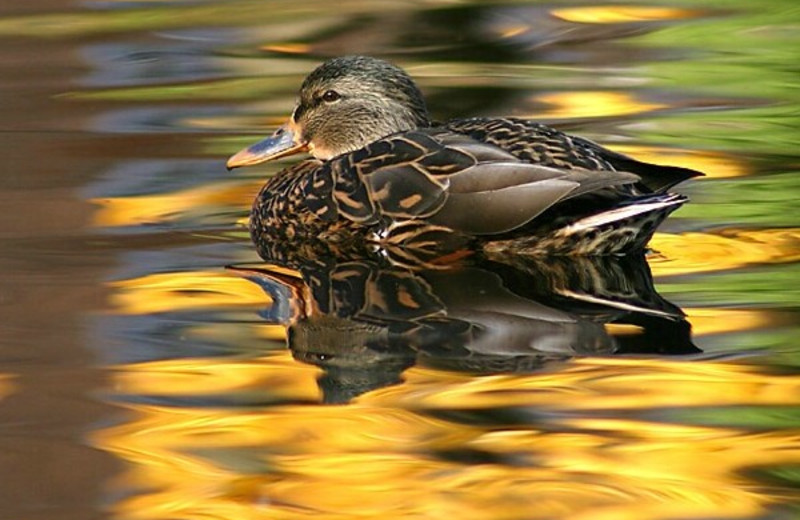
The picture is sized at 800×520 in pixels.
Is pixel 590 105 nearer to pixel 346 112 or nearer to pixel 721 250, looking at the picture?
pixel 346 112

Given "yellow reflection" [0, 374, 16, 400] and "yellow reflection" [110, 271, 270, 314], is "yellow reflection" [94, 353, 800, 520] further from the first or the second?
"yellow reflection" [110, 271, 270, 314]

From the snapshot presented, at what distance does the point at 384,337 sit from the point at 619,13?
772cm

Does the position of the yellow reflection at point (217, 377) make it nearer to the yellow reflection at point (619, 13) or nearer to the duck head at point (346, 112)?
the duck head at point (346, 112)

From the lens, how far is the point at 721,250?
25.3 ft

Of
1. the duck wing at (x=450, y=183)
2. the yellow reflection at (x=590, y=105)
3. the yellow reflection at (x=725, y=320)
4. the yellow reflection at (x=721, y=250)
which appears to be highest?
the duck wing at (x=450, y=183)

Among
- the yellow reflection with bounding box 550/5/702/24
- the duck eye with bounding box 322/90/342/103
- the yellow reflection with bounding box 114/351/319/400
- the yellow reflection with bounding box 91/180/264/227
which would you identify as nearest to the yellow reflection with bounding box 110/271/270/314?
the yellow reflection with bounding box 114/351/319/400

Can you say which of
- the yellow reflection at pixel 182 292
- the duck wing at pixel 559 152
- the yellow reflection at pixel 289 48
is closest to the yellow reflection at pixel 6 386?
the yellow reflection at pixel 182 292

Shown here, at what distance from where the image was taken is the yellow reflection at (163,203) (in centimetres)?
844

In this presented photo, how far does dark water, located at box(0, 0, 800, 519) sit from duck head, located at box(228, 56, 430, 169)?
32cm

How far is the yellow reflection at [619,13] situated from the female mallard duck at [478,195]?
5.41 m

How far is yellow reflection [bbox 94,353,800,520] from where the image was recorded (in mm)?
4957

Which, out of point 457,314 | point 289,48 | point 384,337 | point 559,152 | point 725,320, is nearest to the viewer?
point 384,337

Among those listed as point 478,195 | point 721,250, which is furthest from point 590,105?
point 478,195

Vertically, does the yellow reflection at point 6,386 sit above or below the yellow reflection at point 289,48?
above
